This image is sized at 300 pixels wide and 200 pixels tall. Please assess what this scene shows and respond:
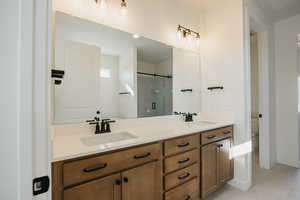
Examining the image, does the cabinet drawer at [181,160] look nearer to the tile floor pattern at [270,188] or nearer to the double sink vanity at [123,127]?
the double sink vanity at [123,127]

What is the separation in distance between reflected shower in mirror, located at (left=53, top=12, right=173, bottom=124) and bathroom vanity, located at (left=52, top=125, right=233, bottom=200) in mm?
614

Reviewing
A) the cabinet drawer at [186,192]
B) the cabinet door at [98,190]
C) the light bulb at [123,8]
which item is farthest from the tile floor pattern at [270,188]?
the light bulb at [123,8]

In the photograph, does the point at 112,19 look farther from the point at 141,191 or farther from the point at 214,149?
the point at 214,149

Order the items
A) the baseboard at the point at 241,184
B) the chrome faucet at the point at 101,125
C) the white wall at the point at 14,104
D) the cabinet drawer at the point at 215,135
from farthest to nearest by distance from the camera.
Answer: the baseboard at the point at 241,184 < the cabinet drawer at the point at 215,135 < the chrome faucet at the point at 101,125 < the white wall at the point at 14,104

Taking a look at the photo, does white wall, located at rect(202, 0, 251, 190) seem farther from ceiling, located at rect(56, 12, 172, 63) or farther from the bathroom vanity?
ceiling, located at rect(56, 12, 172, 63)

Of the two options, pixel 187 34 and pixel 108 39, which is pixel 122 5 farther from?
pixel 187 34

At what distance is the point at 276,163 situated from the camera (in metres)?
2.96

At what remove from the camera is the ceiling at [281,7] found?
242cm

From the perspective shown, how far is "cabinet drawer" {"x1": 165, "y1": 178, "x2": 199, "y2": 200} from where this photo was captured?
146 cm

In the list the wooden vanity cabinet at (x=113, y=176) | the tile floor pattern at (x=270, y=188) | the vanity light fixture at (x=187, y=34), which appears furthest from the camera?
the vanity light fixture at (x=187, y=34)

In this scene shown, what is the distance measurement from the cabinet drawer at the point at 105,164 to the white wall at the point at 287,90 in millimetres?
2873

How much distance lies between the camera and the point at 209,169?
71.6 inches

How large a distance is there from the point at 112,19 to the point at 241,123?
208 cm

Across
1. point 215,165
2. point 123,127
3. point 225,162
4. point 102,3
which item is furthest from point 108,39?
→ point 225,162
